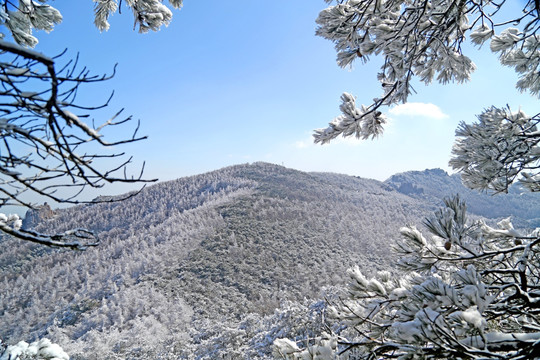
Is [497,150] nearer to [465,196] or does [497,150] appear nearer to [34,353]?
[34,353]

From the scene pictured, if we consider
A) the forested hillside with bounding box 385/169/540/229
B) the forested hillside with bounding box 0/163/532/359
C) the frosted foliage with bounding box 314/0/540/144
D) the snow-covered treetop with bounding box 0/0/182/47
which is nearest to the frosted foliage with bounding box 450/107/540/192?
the frosted foliage with bounding box 314/0/540/144

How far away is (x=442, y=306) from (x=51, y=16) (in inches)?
162

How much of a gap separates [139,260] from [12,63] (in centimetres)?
4663

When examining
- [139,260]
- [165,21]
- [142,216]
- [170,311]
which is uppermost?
[142,216]

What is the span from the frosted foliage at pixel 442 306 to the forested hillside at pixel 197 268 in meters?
11.1

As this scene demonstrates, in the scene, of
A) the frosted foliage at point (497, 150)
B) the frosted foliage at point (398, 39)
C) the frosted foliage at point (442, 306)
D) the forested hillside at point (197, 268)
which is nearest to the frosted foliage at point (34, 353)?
the frosted foliage at point (442, 306)

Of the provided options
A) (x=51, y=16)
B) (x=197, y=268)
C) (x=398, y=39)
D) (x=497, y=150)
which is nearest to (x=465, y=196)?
(x=197, y=268)

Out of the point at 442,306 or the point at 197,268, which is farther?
the point at 197,268

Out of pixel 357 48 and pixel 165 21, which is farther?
pixel 165 21

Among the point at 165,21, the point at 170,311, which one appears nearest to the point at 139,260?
the point at 170,311

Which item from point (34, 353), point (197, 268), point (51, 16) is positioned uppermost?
point (51, 16)

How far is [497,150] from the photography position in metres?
2.54

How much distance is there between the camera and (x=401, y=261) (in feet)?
5.10

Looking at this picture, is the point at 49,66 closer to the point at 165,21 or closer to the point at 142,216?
the point at 165,21
